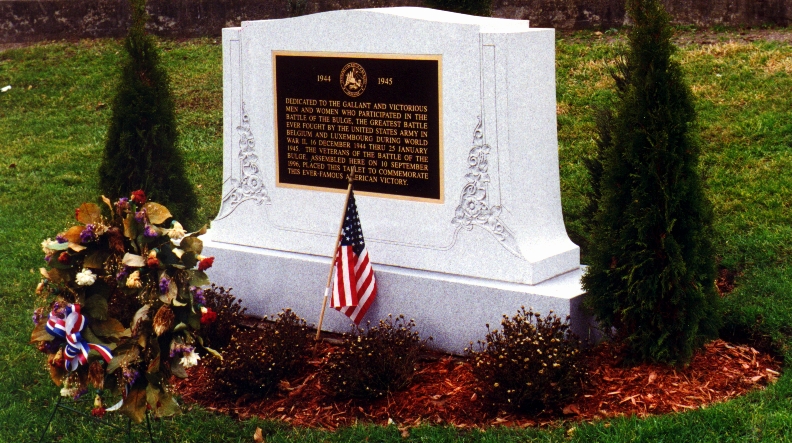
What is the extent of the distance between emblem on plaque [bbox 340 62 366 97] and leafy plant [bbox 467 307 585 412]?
212 centimetres

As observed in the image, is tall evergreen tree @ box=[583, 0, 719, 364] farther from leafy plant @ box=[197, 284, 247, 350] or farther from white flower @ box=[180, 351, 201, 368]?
leafy plant @ box=[197, 284, 247, 350]

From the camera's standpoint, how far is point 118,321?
5.10m

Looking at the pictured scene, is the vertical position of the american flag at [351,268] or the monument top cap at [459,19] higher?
the monument top cap at [459,19]

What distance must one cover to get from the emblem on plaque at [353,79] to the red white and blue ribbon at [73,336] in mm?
2983

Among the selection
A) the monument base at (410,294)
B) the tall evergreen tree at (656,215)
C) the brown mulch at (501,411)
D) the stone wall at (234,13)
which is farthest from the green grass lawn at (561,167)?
the monument base at (410,294)

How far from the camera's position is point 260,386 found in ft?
20.9

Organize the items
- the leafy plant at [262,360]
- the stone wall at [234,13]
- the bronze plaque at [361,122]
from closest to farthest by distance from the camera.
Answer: the leafy plant at [262,360], the bronze plaque at [361,122], the stone wall at [234,13]

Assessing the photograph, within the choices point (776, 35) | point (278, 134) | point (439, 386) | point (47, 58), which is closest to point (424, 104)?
point (278, 134)

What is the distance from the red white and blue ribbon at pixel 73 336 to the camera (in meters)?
4.96

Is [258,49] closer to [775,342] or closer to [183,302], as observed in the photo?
[183,302]

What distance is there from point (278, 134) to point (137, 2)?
1.79m

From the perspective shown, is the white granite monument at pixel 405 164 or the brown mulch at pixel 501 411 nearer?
the brown mulch at pixel 501 411

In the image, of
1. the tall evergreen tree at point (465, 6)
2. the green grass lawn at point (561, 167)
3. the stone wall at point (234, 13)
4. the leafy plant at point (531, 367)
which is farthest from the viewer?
the stone wall at point (234, 13)

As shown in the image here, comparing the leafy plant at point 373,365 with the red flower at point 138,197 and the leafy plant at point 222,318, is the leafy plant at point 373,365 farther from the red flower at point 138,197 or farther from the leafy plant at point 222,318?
the red flower at point 138,197
